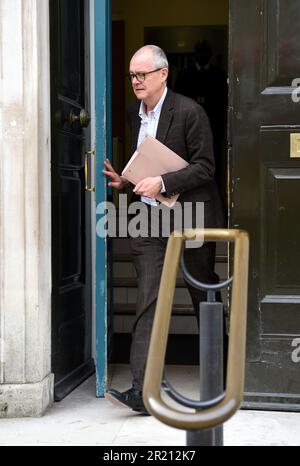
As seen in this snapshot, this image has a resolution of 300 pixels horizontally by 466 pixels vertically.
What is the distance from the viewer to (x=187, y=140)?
459 centimetres

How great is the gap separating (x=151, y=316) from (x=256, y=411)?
0.76 metres

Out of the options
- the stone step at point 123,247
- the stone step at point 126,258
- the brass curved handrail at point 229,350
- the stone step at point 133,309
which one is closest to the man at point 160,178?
the brass curved handrail at point 229,350

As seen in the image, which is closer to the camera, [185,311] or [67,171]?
[67,171]

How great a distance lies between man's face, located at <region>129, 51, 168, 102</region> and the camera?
452cm

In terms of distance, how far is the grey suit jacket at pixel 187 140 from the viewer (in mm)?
4504

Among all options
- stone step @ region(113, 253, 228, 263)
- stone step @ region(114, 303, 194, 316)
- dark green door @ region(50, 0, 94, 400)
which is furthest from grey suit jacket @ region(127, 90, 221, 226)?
stone step @ region(113, 253, 228, 263)

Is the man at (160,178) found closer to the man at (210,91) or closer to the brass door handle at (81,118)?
the brass door handle at (81,118)

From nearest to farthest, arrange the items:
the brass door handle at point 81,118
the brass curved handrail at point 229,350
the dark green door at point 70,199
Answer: the brass curved handrail at point 229,350 → the dark green door at point 70,199 → the brass door handle at point 81,118

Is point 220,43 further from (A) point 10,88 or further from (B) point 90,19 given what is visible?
(A) point 10,88

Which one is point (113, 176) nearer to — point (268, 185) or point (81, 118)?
point (81, 118)

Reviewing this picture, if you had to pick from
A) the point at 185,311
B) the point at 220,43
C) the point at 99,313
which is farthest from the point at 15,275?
the point at 220,43

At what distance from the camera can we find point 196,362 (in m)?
5.82

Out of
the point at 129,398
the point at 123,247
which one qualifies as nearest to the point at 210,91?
the point at 123,247

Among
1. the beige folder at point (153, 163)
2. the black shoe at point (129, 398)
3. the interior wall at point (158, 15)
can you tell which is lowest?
the black shoe at point (129, 398)
